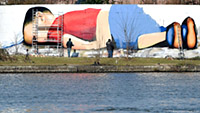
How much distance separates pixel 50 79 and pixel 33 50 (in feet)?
53.9

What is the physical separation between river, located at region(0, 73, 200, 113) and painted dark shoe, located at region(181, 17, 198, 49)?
12205mm

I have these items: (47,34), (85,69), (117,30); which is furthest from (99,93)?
(47,34)

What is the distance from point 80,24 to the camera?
5025 centimetres

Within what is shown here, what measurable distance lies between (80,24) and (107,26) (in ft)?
6.75

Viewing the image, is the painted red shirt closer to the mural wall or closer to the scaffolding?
the mural wall

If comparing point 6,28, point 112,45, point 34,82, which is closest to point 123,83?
point 34,82

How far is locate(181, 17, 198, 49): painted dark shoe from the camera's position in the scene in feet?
163

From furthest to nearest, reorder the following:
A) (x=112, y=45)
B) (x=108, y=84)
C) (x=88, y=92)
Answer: (x=112, y=45) < (x=108, y=84) < (x=88, y=92)

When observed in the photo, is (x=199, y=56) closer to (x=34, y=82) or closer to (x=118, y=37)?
(x=118, y=37)

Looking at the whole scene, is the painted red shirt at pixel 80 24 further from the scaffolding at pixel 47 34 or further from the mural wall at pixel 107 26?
the scaffolding at pixel 47 34

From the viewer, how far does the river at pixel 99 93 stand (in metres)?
21.9

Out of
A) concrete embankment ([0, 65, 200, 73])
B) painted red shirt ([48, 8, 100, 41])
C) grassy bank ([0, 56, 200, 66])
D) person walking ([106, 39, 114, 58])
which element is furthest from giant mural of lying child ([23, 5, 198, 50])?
concrete embankment ([0, 65, 200, 73])

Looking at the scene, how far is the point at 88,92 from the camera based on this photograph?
27.0 metres

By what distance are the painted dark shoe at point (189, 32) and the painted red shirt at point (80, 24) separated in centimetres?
662
